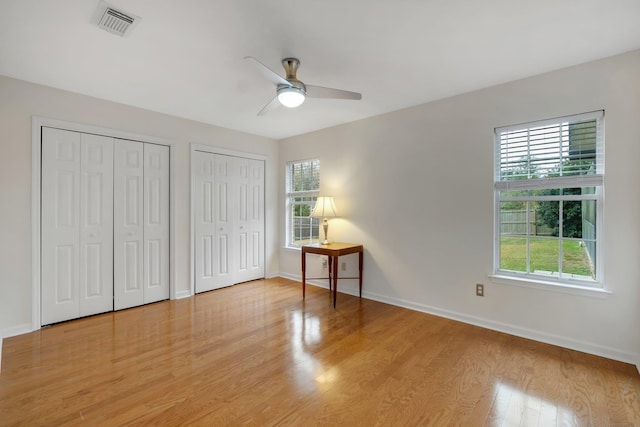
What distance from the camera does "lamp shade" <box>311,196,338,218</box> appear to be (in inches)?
163

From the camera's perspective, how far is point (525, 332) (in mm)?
2766

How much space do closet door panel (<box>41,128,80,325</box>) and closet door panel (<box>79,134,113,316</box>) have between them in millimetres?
52

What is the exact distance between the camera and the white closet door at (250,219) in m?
4.67

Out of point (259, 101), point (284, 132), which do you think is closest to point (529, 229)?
point (259, 101)

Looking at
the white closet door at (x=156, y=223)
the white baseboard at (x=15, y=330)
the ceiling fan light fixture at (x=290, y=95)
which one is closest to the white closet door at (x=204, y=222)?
the white closet door at (x=156, y=223)

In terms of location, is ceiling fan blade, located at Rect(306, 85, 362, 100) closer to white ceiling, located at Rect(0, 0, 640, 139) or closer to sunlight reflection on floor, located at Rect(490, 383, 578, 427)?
white ceiling, located at Rect(0, 0, 640, 139)

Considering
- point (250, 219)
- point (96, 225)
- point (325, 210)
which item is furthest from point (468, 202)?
point (96, 225)

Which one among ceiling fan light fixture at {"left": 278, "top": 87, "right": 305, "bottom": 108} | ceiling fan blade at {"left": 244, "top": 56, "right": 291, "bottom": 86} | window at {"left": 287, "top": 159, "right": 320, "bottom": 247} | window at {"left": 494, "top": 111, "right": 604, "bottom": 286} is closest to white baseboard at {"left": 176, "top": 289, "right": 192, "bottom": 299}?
window at {"left": 287, "top": 159, "right": 320, "bottom": 247}

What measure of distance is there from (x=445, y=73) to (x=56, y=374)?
3.93 m

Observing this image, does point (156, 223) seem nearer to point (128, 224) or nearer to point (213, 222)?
point (128, 224)

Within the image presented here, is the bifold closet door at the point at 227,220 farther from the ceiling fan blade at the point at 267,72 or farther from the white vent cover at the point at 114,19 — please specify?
the ceiling fan blade at the point at 267,72

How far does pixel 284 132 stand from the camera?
470 centimetres

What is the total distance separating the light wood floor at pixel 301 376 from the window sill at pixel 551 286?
493mm

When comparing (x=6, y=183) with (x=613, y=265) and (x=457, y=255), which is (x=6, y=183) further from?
(x=613, y=265)
